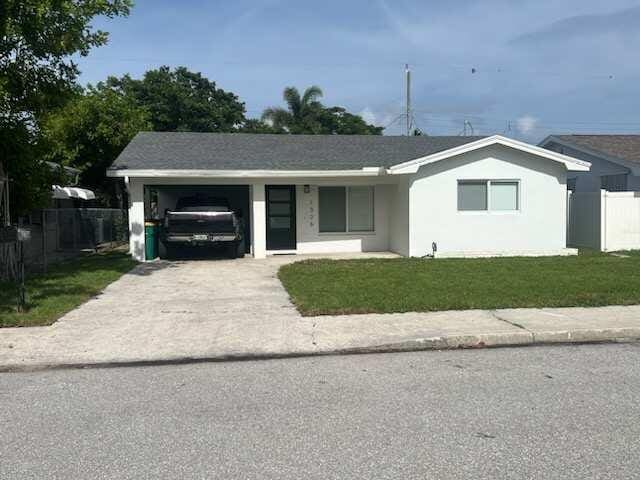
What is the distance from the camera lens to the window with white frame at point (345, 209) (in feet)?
60.8

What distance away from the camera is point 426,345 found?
24.6ft

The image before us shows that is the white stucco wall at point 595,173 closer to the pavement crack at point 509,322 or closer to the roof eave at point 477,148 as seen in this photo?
the roof eave at point 477,148

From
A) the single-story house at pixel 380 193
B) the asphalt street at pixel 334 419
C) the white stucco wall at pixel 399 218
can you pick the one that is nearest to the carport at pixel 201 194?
the single-story house at pixel 380 193

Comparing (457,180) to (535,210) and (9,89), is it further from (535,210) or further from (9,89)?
(9,89)

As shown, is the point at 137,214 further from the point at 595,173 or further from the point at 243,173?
the point at 595,173

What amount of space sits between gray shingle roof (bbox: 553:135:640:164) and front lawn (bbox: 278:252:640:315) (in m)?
7.91

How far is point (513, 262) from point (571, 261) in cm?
150

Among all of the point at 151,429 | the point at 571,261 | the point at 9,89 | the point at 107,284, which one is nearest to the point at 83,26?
the point at 9,89

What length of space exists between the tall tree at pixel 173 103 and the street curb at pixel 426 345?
35.4 m

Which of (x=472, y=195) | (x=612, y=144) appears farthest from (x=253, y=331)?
(x=612, y=144)

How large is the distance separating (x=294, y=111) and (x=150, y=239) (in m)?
31.0

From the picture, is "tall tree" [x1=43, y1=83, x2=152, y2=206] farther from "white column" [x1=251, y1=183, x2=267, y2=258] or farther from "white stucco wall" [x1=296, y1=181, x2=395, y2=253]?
"white stucco wall" [x1=296, y1=181, x2=395, y2=253]

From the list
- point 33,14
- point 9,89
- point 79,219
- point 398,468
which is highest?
point 33,14

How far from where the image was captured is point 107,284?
40.8 feet
